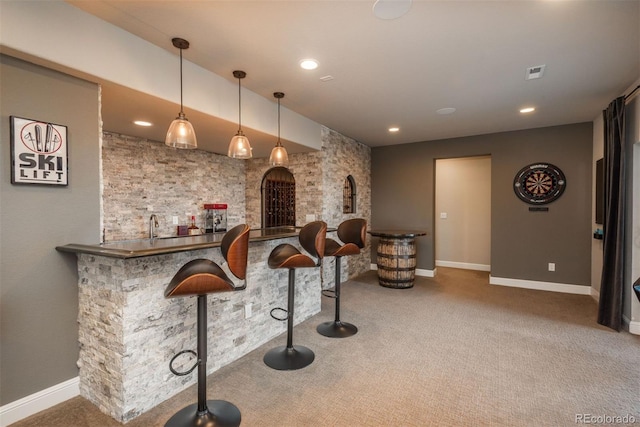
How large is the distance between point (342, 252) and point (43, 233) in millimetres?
2397

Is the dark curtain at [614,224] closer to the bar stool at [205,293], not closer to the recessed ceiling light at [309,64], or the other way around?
the recessed ceiling light at [309,64]

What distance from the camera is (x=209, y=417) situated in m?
1.82

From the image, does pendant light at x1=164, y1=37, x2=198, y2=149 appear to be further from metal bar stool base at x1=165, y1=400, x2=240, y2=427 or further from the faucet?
the faucet

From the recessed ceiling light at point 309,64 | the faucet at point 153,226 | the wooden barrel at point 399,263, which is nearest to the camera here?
the recessed ceiling light at point 309,64

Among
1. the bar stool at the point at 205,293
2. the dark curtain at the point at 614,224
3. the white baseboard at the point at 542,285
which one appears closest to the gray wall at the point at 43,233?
the bar stool at the point at 205,293

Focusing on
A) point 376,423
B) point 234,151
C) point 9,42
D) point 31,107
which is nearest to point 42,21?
point 9,42

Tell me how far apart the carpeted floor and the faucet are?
7.71ft

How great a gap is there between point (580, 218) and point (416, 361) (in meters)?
4.01

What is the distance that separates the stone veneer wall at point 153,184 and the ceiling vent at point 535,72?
14.4 ft

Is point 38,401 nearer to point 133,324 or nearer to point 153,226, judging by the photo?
point 133,324

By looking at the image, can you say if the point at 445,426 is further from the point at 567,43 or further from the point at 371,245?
the point at 371,245

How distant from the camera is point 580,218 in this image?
4.62 meters

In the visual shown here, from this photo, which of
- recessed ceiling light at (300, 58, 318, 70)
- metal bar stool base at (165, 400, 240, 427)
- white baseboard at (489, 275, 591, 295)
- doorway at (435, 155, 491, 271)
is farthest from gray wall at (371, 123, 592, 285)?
metal bar stool base at (165, 400, 240, 427)

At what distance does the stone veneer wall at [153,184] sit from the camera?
3.71 metres
